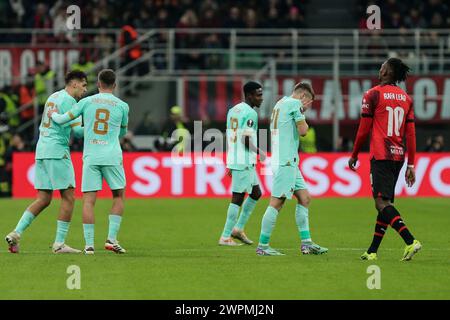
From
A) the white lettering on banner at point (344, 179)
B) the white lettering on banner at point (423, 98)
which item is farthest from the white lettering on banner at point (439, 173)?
the white lettering on banner at point (423, 98)

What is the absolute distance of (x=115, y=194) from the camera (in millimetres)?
13055

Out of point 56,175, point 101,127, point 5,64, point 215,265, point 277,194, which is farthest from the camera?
point 5,64

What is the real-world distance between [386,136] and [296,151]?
1.34m

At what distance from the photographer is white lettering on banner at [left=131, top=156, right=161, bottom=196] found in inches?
1005

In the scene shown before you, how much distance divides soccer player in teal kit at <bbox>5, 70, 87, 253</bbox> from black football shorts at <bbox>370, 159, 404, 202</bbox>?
3677 mm

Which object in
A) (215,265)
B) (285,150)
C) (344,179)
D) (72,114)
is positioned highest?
(72,114)

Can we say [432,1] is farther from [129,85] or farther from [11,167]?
[11,167]

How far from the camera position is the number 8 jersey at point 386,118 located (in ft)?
39.0

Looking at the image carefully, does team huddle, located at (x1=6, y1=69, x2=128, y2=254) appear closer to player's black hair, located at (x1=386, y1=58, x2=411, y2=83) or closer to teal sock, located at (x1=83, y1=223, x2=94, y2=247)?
teal sock, located at (x1=83, y1=223, x2=94, y2=247)

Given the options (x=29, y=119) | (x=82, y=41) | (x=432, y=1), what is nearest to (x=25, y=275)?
(x=29, y=119)

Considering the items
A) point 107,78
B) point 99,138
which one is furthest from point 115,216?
point 107,78

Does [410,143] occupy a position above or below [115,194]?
above

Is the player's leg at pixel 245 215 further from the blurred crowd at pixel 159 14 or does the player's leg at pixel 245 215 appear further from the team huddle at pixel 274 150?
the blurred crowd at pixel 159 14

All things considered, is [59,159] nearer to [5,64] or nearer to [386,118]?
[386,118]
